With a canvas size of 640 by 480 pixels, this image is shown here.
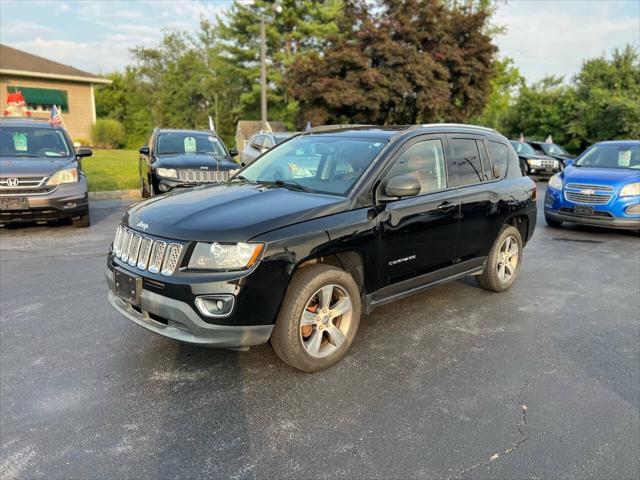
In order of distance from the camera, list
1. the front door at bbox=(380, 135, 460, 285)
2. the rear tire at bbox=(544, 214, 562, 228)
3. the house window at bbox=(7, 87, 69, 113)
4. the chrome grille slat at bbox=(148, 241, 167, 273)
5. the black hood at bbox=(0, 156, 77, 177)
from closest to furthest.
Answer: the chrome grille slat at bbox=(148, 241, 167, 273), the front door at bbox=(380, 135, 460, 285), the black hood at bbox=(0, 156, 77, 177), the rear tire at bbox=(544, 214, 562, 228), the house window at bbox=(7, 87, 69, 113)

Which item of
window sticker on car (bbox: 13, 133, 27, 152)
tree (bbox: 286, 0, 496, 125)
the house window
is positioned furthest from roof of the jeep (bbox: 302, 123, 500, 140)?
the house window

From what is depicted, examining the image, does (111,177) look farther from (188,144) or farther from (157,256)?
A: (157,256)

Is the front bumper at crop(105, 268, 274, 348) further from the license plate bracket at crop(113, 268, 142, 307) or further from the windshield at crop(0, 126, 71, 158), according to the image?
the windshield at crop(0, 126, 71, 158)

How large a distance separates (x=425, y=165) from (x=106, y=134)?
36397 mm

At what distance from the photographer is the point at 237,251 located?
3.12 metres

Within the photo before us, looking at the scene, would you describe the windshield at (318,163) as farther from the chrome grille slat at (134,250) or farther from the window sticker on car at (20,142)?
the window sticker on car at (20,142)

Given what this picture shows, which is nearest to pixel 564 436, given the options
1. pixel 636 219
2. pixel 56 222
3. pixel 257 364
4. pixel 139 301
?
pixel 257 364

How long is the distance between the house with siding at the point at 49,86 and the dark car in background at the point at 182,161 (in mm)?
25217

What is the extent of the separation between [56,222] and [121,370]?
6.64m

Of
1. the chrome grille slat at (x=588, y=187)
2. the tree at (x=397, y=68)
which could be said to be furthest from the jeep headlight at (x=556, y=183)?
the tree at (x=397, y=68)

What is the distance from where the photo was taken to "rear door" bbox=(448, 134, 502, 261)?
15.4ft

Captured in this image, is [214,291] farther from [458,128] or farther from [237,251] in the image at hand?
[458,128]

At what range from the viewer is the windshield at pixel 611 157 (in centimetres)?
935

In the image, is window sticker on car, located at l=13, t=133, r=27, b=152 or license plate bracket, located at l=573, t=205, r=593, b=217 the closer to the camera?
window sticker on car, located at l=13, t=133, r=27, b=152
